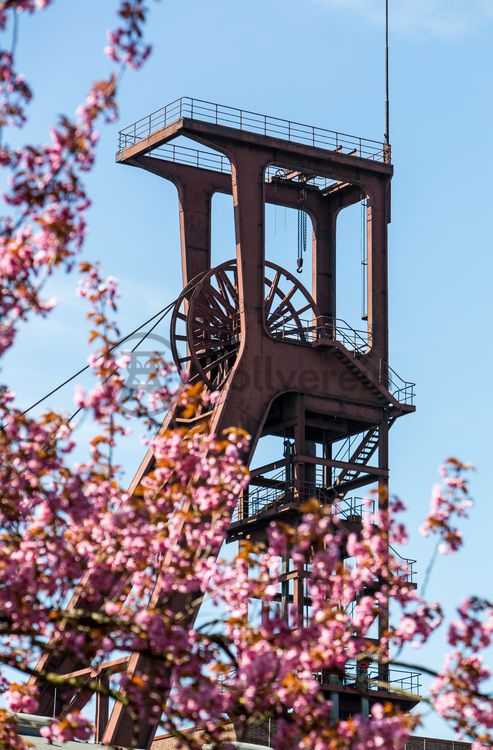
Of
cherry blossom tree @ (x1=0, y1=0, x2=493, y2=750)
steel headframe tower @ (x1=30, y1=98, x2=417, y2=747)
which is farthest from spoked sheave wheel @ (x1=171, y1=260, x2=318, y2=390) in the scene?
cherry blossom tree @ (x1=0, y1=0, x2=493, y2=750)

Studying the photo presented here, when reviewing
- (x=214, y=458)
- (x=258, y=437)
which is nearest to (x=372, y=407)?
(x=258, y=437)

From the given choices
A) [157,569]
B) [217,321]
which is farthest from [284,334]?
[157,569]

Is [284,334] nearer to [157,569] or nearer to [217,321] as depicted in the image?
[217,321]

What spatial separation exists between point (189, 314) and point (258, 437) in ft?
13.9

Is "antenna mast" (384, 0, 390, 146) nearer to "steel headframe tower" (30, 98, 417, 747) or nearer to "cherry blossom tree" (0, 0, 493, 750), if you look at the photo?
"steel headframe tower" (30, 98, 417, 747)

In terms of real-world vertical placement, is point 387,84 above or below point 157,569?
above

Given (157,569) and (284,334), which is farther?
(284,334)

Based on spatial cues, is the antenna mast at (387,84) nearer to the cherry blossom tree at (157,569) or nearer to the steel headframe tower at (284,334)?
the steel headframe tower at (284,334)

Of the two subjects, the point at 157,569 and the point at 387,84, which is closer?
the point at 157,569

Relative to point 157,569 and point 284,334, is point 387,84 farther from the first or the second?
point 157,569

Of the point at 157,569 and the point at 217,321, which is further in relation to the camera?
the point at 217,321

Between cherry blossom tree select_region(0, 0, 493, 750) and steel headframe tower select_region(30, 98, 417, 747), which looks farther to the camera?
steel headframe tower select_region(30, 98, 417, 747)

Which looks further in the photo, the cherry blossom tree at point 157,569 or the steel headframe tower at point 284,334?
the steel headframe tower at point 284,334

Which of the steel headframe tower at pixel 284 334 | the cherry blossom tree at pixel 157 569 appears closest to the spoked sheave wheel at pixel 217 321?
the steel headframe tower at pixel 284 334
